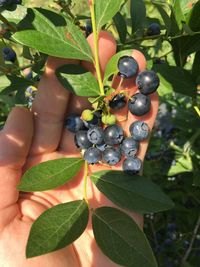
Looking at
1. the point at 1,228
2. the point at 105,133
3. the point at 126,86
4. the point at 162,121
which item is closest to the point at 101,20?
the point at 126,86

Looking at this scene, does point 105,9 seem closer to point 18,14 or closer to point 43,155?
point 18,14

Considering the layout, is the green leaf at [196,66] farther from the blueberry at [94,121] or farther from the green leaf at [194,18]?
the blueberry at [94,121]

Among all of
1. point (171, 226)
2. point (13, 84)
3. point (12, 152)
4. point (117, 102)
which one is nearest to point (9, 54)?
point (13, 84)

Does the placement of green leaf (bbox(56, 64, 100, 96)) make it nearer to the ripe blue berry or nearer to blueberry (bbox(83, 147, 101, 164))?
the ripe blue berry

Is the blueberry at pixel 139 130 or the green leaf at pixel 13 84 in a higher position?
the green leaf at pixel 13 84

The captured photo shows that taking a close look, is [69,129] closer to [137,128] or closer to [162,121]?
[137,128]

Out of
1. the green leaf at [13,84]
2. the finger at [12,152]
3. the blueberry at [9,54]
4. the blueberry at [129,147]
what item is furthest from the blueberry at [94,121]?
the blueberry at [9,54]
